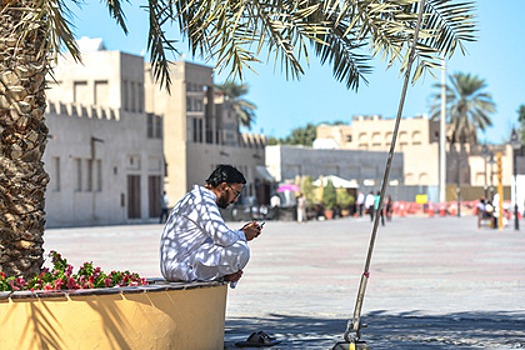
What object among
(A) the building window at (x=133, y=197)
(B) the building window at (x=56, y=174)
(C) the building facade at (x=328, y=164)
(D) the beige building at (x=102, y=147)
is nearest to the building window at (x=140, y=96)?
(D) the beige building at (x=102, y=147)

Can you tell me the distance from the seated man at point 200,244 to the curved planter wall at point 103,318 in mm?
362

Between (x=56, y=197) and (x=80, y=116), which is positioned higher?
(x=80, y=116)

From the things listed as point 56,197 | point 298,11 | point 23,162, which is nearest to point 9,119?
point 23,162

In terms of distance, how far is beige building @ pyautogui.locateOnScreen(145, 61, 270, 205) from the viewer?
211 ft

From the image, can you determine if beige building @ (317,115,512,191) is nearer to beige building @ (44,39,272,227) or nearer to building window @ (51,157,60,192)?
beige building @ (44,39,272,227)

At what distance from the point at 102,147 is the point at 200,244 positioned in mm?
48507

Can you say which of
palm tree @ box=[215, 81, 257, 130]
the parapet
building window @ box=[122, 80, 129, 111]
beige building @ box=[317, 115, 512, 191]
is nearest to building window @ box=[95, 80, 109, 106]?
building window @ box=[122, 80, 129, 111]

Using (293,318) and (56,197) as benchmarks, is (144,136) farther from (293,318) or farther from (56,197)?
(293,318)

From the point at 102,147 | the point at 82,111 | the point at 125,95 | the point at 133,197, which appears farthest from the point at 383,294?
the point at 125,95

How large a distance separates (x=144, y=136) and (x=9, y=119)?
53073 mm

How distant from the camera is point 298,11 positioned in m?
7.05

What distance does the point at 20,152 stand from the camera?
694 centimetres

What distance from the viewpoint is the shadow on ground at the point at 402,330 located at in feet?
25.4

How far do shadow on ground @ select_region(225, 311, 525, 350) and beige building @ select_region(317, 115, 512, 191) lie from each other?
3580 inches
